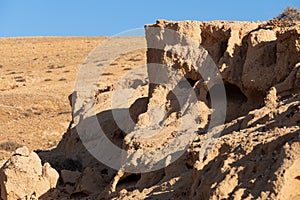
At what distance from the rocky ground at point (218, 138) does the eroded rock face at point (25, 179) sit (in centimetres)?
2

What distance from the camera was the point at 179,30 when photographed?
47.5ft

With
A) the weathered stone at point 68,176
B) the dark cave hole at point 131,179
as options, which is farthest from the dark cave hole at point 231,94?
the weathered stone at point 68,176

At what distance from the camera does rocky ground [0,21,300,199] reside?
803 cm

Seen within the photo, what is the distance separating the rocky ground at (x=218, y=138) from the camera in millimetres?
8031

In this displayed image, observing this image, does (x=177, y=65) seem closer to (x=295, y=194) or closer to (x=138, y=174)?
(x=138, y=174)

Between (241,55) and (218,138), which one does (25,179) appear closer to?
(241,55)

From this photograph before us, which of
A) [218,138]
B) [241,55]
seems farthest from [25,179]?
[218,138]

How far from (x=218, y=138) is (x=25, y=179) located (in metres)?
5.00

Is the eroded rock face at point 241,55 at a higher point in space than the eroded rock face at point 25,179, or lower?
higher

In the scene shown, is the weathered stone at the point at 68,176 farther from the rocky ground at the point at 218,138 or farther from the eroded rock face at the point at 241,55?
the eroded rock face at the point at 241,55

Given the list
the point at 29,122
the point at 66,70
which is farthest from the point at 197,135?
the point at 66,70

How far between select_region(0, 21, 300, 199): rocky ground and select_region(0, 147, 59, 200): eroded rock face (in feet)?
0.06

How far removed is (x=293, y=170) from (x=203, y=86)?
621cm

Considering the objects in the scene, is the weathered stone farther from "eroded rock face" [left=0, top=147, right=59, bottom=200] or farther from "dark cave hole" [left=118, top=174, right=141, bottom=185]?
"dark cave hole" [left=118, top=174, right=141, bottom=185]
